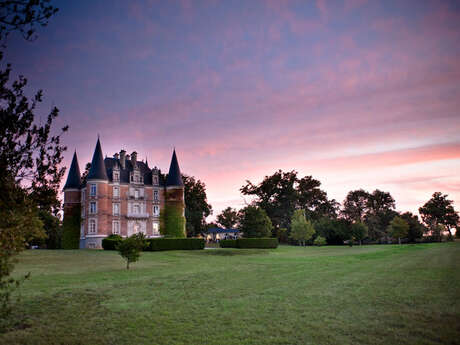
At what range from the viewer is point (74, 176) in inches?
1858

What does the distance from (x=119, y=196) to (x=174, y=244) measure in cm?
1474

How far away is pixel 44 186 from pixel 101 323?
4.03 m

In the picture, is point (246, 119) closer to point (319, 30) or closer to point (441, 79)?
point (319, 30)

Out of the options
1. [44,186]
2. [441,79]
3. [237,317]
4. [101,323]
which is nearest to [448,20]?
[441,79]

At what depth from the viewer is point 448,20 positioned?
12.4 meters

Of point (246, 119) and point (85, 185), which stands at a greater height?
point (246, 119)

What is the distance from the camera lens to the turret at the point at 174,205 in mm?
49406

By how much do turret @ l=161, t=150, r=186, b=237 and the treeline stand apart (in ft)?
31.3

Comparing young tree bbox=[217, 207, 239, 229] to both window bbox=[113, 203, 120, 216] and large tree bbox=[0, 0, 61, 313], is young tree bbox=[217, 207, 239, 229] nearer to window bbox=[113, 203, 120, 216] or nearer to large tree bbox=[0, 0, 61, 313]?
window bbox=[113, 203, 120, 216]

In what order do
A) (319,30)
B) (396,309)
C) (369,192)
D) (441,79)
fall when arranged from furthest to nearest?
(369,192)
(319,30)
(441,79)
(396,309)

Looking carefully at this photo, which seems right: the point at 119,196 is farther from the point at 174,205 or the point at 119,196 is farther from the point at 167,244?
the point at 167,244

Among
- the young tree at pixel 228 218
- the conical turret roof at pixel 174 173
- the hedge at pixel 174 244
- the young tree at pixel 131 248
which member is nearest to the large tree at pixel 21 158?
the young tree at pixel 131 248

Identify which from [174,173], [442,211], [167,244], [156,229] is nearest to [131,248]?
[167,244]

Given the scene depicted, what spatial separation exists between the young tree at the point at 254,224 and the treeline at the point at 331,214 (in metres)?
0.47
